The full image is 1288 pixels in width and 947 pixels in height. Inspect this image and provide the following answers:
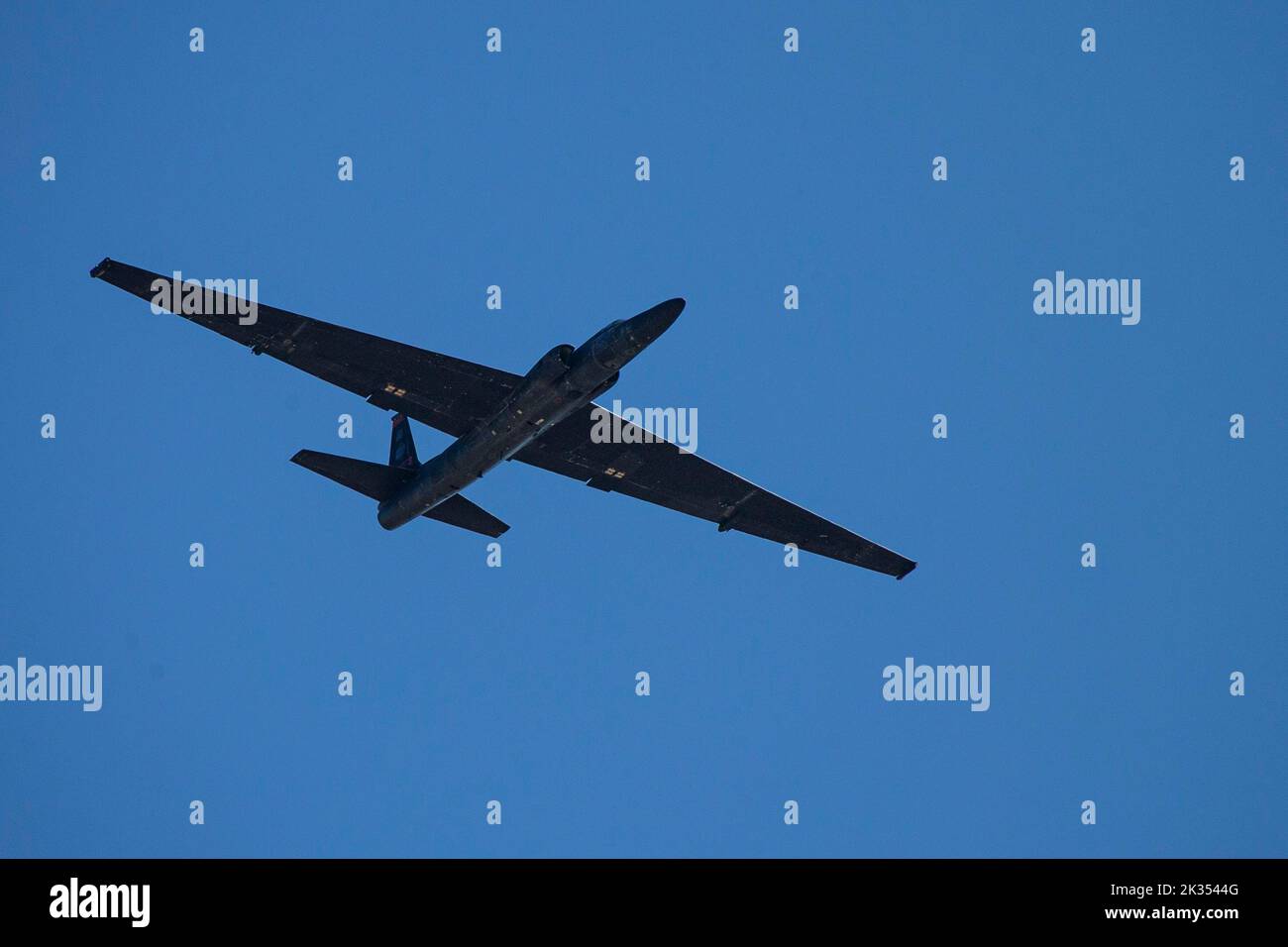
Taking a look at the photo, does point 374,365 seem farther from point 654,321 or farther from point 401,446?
point 654,321

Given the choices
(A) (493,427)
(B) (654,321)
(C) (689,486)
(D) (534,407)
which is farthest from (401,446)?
(B) (654,321)

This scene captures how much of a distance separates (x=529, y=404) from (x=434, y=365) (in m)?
3.92

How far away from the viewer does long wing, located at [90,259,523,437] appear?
41250 millimetres

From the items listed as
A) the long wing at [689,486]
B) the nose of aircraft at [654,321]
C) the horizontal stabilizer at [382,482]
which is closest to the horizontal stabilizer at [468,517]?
the horizontal stabilizer at [382,482]

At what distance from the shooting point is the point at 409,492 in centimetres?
4341

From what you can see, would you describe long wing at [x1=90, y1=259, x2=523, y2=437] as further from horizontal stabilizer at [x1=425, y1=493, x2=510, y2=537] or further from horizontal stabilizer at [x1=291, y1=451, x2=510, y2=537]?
horizontal stabilizer at [x1=425, y1=493, x2=510, y2=537]

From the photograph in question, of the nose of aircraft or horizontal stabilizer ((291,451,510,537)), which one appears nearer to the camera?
the nose of aircraft

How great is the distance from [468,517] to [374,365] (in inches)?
234

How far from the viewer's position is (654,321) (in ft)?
118

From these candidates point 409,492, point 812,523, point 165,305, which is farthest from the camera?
point 812,523

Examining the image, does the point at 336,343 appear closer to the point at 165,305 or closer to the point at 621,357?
the point at 165,305

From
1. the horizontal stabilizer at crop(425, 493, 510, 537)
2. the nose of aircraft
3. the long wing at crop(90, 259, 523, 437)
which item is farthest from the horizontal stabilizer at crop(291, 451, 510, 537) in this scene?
the nose of aircraft

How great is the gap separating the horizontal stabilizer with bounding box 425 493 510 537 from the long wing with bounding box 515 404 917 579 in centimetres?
215
